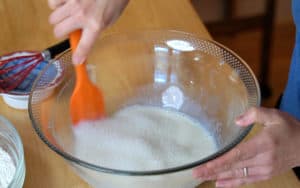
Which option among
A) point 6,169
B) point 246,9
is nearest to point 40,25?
point 6,169

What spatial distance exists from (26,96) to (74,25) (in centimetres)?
16

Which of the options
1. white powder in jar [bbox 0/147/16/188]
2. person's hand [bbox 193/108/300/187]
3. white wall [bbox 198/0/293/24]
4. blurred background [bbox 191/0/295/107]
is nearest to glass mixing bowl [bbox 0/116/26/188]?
white powder in jar [bbox 0/147/16/188]

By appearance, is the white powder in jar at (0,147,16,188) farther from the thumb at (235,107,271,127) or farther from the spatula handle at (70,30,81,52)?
the thumb at (235,107,271,127)

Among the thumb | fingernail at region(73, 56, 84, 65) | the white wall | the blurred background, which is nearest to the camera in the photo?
the thumb

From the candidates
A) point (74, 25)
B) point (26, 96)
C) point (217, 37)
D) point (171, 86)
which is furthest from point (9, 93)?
point (217, 37)

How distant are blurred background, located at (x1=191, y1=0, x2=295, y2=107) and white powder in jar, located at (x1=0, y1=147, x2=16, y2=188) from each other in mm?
1220

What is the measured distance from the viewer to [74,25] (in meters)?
0.81

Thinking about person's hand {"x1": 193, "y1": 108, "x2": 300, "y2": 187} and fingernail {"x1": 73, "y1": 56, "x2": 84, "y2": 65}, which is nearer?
person's hand {"x1": 193, "y1": 108, "x2": 300, "y2": 187}

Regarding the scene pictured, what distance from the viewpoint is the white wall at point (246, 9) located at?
204 centimetres

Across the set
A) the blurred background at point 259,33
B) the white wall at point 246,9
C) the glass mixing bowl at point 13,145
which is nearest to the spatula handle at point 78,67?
the glass mixing bowl at point 13,145

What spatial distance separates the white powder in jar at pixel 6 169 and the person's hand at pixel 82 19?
0.59 ft

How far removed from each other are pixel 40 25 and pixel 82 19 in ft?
0.99

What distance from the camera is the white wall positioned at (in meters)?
2.04

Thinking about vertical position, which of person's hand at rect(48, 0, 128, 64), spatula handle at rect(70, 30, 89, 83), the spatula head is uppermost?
person's hand at rect(48, 0, 128, 64)
